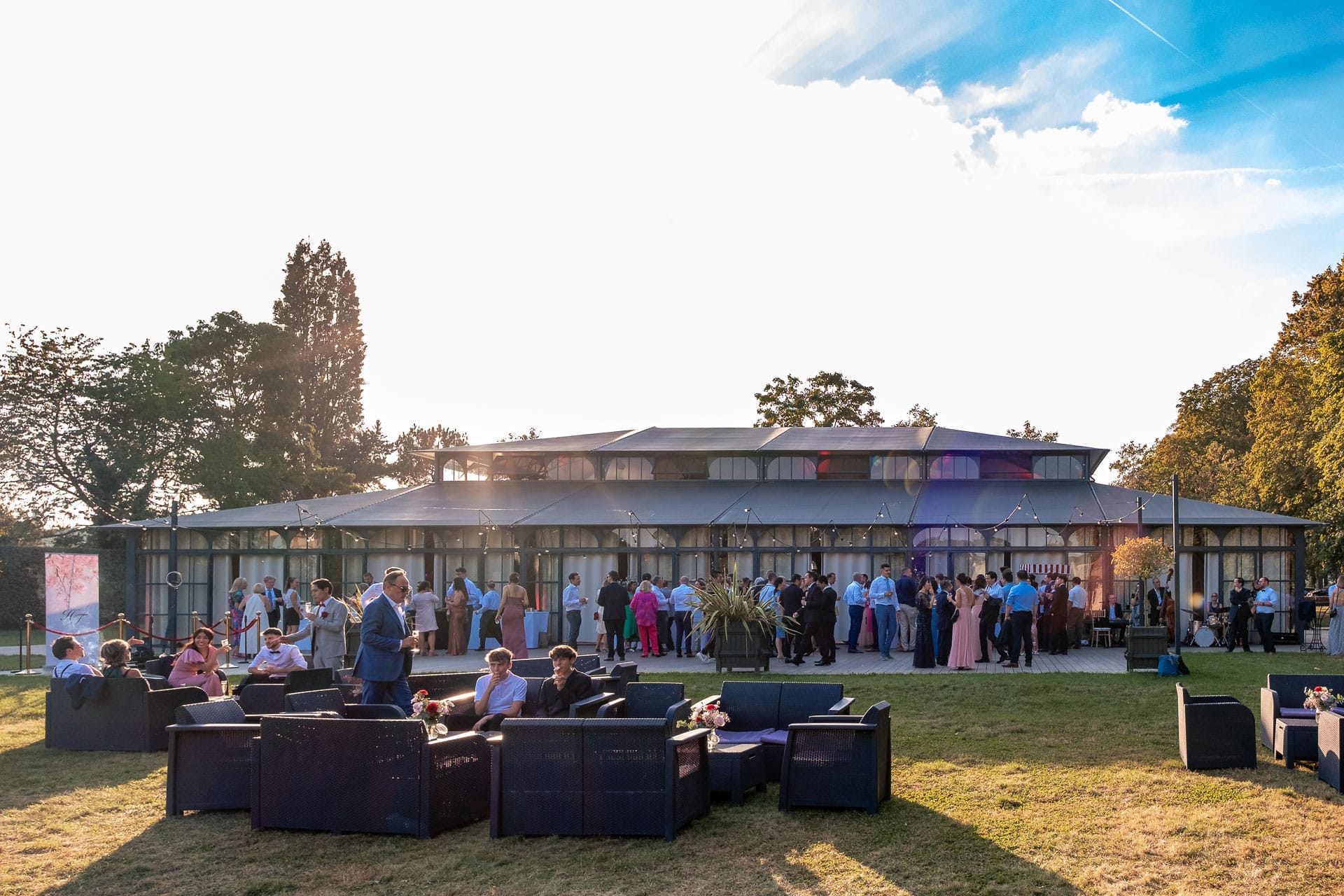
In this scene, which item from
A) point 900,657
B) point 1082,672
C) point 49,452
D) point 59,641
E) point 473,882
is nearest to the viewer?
point 473,882

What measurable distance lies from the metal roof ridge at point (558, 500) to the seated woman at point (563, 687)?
14.8m

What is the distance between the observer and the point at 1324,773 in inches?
341

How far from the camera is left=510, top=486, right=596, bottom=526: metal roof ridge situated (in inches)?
947

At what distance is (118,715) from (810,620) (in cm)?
1007

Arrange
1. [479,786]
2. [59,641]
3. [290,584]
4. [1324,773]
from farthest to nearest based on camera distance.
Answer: [290,584] < [59,641] < [1324,773] < [479,786]

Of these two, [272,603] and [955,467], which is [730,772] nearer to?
[272,603]

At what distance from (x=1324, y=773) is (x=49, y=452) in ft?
122

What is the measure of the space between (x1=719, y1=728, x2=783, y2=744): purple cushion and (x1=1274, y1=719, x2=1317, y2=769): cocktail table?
13.0ft

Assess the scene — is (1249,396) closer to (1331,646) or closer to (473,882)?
(1331,646)

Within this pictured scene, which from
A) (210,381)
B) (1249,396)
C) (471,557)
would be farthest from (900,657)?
(210,381)

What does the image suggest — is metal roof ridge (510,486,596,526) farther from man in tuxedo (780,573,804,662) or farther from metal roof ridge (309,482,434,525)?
man in tuxedo (780,573,804,662)

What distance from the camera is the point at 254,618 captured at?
2052cm

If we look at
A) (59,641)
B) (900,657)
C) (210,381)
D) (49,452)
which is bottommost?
(900,657)

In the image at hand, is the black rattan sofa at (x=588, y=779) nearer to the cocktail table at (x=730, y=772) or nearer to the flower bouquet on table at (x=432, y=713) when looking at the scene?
the cocktail table at (x=730, y=772)
